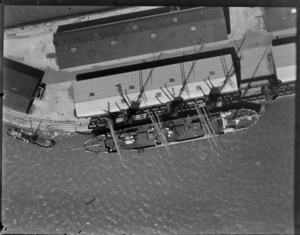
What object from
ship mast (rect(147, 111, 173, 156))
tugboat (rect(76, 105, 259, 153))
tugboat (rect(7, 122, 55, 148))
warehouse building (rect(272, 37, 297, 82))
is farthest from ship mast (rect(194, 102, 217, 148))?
tugboat (rect(7, 122, 55, 148))

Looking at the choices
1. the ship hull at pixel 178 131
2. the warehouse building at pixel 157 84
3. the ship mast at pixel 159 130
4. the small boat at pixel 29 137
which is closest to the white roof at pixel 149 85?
the warehouse building at pixel 157 84

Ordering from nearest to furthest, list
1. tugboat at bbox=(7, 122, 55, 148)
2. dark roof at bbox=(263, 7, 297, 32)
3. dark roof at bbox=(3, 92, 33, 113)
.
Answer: dark roof at bbox=(263, 7, 297, 32) → dark roof at bbox=(3, 92, 33, 113) → tugboat at bbox=(7, 122, 55, 148)

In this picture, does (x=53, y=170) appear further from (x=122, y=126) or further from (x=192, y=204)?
(x=192, y=204)

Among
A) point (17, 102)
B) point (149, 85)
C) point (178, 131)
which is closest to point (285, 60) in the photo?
point (178, 131)

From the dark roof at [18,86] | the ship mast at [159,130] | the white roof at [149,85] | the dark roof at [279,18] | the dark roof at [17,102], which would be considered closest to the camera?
the white roof at [149,85]

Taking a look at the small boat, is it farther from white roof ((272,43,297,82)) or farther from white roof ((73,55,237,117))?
white roof ((272,43,297,82))

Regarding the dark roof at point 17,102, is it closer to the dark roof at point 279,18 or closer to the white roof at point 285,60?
the white roof at point 285,60
